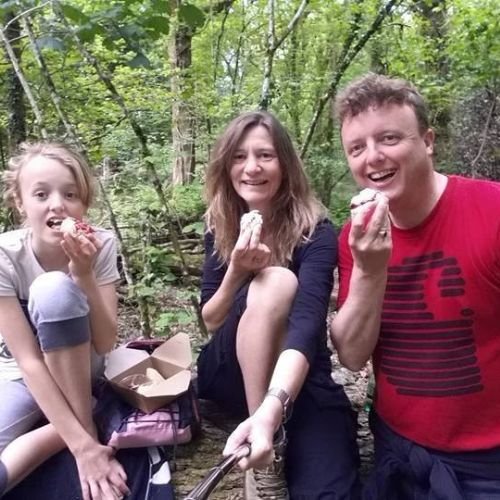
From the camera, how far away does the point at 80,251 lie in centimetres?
Result: 172

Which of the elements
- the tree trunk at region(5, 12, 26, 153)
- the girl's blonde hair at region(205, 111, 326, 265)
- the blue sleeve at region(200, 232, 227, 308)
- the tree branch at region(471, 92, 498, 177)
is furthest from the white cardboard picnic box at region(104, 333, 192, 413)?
the tree branch at region(471, 92, 498, 177)

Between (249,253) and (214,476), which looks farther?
(249,253)

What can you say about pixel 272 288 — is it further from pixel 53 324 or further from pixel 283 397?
pixel 53 324

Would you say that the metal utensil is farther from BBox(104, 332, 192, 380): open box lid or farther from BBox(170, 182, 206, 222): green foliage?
BBox(170, 182, 206, 222): green foliage

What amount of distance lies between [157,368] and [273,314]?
0.59 metres

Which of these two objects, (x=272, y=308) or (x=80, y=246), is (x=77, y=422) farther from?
(x=272, y=308)

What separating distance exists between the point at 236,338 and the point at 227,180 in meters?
0.62

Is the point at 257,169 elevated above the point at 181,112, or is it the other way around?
the point at 181,112

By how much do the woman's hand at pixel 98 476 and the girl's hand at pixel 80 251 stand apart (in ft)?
1.72

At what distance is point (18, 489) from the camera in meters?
1.82

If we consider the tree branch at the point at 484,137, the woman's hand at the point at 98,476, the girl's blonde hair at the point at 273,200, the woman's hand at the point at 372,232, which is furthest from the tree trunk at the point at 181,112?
the tree branch at the point at 484,137

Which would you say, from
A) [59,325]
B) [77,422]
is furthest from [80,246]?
[77,422]

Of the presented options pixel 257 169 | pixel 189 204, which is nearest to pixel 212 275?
pixel 257 169

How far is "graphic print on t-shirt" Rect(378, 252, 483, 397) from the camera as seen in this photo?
1.58m
